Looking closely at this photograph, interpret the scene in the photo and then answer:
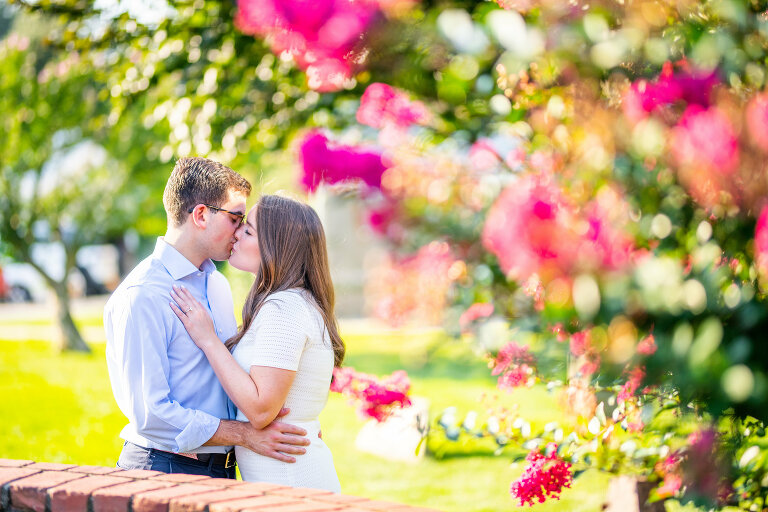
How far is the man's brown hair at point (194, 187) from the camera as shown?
9.16 feet

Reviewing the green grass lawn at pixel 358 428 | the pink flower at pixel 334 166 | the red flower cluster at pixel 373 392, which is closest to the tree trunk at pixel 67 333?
the green grass lawn at pixel 358 428

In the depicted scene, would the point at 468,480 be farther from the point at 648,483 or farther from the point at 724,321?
the point at 724,321

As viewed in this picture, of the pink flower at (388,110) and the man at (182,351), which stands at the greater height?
the pink flower at (388,110)

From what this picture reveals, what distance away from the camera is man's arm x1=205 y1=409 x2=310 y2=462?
2.59 metres

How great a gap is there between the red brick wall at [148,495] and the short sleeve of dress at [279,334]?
1.25ft

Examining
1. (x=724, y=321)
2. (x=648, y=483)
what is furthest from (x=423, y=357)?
(x=648, y=483)

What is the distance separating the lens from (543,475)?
10.2 ft

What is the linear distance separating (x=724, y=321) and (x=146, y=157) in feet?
44.1

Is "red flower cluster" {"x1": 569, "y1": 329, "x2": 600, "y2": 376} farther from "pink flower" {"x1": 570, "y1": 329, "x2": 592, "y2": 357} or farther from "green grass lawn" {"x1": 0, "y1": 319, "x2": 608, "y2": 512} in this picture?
"green grass lawn" {"x1": 0, "y1": 319, "x2": 608, "y2": 512}

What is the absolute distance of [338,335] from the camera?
2758 mm

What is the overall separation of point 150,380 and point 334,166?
1.27m

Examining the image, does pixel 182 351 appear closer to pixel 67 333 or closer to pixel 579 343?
pixel 579 343

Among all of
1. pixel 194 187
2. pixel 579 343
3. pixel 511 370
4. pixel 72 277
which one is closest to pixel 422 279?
pixel 579 343

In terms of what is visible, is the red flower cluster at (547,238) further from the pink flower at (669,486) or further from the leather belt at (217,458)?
the leather belt at (217,458)
